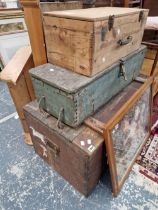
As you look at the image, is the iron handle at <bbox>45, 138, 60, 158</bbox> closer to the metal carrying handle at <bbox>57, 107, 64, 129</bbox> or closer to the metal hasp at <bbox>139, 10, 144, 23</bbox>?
the metal carrying handle at <bbox>57, 107, 64, 129</bbox>

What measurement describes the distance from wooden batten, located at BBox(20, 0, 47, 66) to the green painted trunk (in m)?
0.08

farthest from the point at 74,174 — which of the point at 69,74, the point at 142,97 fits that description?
the point at 142,97

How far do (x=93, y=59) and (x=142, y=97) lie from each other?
637mm

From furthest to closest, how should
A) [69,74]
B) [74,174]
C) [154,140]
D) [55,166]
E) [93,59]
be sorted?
[154,140], [55,166], [74,174], [69,74], [93,59]

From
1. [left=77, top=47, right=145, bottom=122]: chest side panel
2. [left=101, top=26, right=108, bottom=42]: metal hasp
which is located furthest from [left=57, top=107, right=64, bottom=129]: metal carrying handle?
[left=101, top=26, right=108, bottom=42]: metal hasp

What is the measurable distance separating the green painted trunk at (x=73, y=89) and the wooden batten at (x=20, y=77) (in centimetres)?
21

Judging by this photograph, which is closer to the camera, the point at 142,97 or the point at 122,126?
the point at 122,126

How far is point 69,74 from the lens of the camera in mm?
978

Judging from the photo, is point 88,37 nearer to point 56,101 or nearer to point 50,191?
point 56,101

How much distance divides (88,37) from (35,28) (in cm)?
39

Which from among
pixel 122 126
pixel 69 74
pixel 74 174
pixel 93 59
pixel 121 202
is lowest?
pixel 121 202

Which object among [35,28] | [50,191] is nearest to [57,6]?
[35,28]

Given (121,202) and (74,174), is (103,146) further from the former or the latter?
(121,202)

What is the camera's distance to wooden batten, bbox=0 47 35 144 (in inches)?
47.4
